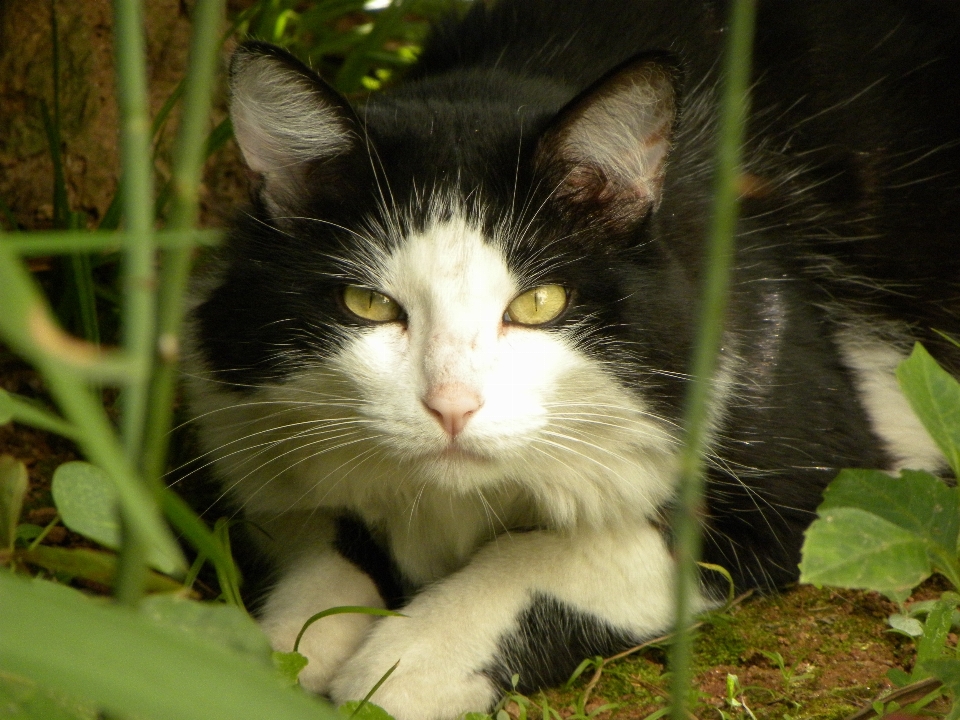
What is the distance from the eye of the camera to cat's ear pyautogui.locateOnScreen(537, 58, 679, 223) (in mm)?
1450

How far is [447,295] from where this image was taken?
139 centimetres

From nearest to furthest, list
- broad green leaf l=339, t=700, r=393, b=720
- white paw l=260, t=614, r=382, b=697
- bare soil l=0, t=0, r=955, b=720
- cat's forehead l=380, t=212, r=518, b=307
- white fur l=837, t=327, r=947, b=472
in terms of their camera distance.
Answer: broad green leaf l=339, t=700, r=393, b=720
cat's forehead l=380, t=212, r=518, b=307
bare soil l=0, t=0, r=955, b=720
white paw l=260, t=614, r=382, b=697
white fur l=837, t=327, r=947, b=472

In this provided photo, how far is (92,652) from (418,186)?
3.63 feet

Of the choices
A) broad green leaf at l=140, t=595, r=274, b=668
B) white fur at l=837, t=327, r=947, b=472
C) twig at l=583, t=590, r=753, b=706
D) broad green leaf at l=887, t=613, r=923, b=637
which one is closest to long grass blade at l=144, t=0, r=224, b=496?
broad green leaf at l=140, t=595, r=274, b=668

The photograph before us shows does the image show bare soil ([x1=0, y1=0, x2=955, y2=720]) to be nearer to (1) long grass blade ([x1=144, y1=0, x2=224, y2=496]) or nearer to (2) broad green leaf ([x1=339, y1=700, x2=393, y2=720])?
(2) broad green leaf ([x1=339, y1=700, x2=393, y2=720])

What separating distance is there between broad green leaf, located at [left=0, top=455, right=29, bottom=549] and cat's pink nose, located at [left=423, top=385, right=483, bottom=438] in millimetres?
496

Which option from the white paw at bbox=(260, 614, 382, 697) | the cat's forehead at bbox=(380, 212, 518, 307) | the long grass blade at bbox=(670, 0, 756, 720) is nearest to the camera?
the long grass blade at bbox=(670, 0, 756, 720)

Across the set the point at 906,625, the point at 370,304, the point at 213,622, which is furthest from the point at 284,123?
the point at 906,625

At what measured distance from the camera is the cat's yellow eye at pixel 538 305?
147 centimetres

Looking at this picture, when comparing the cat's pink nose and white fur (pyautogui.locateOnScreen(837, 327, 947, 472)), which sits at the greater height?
the cat's pink nose

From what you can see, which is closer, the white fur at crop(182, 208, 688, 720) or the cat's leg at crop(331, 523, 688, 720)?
the white fur at crop(182, 208, 688, 720)

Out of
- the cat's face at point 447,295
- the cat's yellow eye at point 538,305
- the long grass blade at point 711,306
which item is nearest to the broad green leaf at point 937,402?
the cat's face at point 447,295

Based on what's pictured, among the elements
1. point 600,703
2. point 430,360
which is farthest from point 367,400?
point 600,703

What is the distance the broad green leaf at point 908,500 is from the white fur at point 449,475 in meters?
0.37
